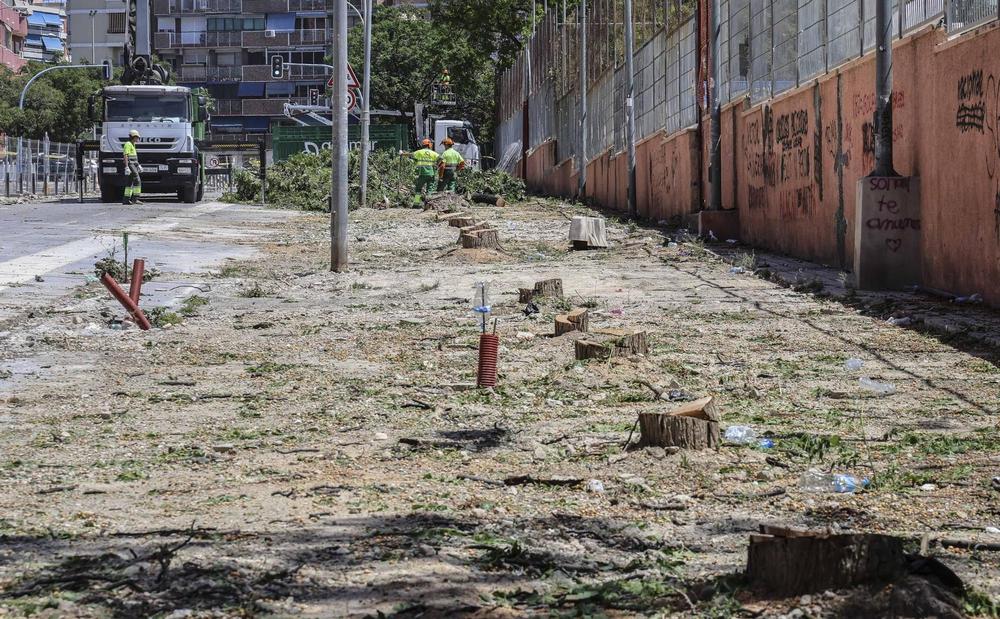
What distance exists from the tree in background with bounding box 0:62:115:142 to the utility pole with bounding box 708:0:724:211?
55.1m

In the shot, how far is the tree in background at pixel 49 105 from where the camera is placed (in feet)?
235

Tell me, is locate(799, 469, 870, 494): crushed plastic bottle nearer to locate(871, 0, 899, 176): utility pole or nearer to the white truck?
locate(871, 0, 899, 176): utility pole

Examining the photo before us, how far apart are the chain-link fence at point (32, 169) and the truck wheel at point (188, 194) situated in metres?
9.11

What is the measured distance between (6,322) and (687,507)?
7.33 metres

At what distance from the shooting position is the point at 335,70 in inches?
645

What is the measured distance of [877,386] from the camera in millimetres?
7613

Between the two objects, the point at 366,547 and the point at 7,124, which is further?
the point at 7,124

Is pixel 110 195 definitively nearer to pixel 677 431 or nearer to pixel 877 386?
pixel 877 386

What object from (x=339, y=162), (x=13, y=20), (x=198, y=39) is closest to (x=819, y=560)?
(x=339, y=162)

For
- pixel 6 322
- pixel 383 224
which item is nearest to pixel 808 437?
pixel 6 322

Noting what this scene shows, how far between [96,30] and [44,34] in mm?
13939

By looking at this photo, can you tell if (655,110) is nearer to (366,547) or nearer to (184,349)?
(184,349)

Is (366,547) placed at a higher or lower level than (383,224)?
lower

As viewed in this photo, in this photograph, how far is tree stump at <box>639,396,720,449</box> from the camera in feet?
19.1
